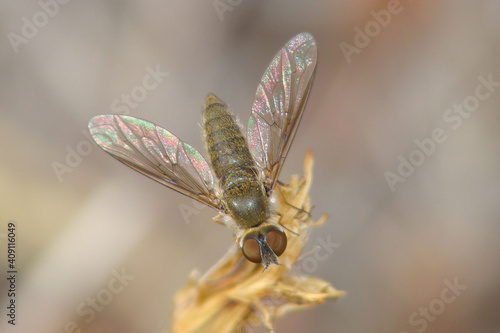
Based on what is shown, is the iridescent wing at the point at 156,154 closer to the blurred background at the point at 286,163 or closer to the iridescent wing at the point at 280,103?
the iridescent wing at the point at 280,103

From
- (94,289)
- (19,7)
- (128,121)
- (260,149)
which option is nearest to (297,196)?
(260,149)

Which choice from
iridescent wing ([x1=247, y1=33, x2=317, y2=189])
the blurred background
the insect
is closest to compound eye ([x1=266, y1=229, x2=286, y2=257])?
the insect

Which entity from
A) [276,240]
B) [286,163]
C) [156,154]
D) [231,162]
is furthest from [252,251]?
[286,163]

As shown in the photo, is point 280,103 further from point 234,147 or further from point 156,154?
point 156,154

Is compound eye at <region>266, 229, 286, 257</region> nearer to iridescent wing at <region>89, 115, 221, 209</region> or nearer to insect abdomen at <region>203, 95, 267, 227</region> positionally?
insect abdomen at <region>203, 95, 267, 227</region>

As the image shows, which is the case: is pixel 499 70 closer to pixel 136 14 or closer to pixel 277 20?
pixel 277 20

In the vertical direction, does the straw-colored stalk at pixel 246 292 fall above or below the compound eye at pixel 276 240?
below

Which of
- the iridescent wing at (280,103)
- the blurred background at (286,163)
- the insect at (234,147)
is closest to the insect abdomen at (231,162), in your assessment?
the insect at (234,147)
